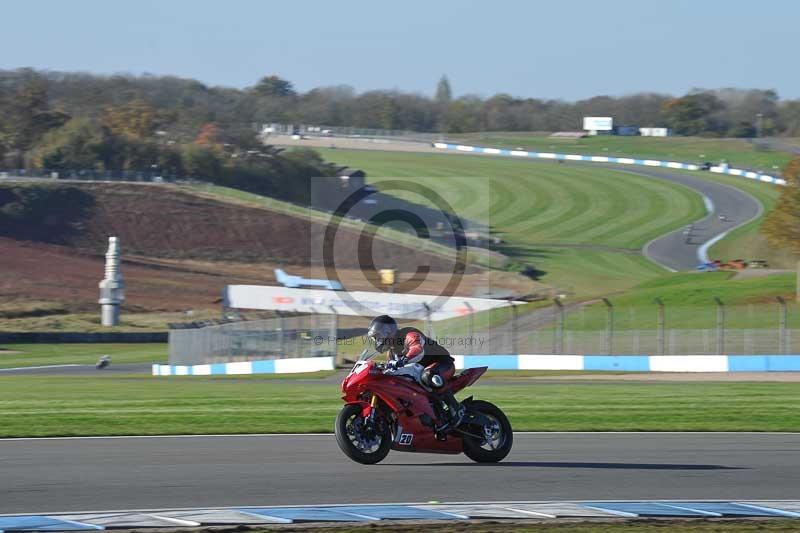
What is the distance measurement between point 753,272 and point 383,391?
52.5 metres

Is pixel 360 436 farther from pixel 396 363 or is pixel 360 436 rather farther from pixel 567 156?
pixel 567 156

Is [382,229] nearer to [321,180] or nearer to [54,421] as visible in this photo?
[321,180]

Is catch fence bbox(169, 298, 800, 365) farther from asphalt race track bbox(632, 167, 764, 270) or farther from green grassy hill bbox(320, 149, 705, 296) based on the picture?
asphalt race track bbox(632, 167, 764, 270)

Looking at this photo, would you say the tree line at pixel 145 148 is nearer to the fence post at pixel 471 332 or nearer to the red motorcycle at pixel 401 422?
the fence post at pixel 471 332

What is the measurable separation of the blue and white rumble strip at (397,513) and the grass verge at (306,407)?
6.29 meters

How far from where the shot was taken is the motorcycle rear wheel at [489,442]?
13.0 m

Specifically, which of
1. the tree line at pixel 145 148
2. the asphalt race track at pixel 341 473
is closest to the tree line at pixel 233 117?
the tree line at pixel 145 148

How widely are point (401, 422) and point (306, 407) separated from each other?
8481 mm

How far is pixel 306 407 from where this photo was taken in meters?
20.9

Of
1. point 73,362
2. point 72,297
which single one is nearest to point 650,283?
point 73,362

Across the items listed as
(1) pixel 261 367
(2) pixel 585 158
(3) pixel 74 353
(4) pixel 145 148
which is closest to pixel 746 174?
(2) pixel 585 158

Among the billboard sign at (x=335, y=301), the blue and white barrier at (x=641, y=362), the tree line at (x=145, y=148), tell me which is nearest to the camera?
the blue and white barrier at (x=641, y=362)

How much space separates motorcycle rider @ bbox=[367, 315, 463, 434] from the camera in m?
12.6

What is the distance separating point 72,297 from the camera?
7381 centimetres
